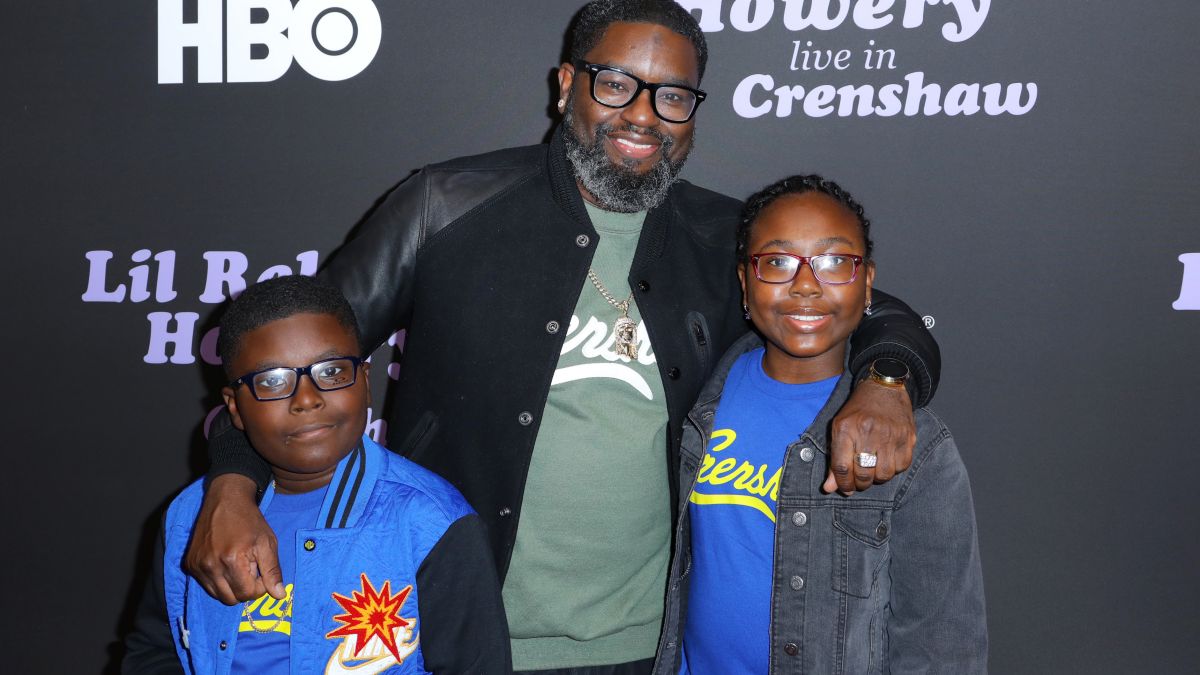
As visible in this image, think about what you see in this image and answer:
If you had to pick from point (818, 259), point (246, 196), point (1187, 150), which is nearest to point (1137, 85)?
point (1187, 150)

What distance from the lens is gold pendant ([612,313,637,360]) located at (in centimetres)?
183

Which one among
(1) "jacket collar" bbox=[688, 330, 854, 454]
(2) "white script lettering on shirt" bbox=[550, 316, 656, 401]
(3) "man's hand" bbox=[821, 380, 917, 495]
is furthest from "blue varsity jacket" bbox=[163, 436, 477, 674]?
(3) "man's hand" bbox=[821, 380, 917, 495]

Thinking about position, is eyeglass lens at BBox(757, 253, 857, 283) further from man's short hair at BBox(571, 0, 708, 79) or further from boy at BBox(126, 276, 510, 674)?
boy at BBox(126, 276, 510, 674)

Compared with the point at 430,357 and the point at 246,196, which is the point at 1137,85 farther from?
the point at 246,196

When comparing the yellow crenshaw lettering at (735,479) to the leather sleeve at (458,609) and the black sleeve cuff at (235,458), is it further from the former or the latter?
the black sleeve cuff at (235,458)

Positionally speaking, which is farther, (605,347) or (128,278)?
(128,278)

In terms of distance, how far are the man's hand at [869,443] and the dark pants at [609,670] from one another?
27.1 inches

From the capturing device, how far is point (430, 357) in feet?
6.22

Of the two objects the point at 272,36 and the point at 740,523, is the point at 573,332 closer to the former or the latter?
the point at 740,523

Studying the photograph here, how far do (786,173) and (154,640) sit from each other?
188 centimetres

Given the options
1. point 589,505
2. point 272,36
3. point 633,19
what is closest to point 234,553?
point 589,505

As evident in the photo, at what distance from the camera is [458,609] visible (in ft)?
4.97

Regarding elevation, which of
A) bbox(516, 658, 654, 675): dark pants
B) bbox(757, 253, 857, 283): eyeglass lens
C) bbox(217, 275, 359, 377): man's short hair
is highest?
bbox(757, 253, 857, 283): eyeglass lens

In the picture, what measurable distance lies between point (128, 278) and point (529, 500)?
65.1 inches
